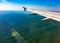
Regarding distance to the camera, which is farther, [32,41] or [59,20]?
[59,20]

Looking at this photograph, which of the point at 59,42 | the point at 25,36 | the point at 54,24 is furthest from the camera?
the point at 54,24

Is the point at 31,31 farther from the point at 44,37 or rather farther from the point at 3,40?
the point at 3,40

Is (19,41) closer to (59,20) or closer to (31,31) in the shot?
(31,31)

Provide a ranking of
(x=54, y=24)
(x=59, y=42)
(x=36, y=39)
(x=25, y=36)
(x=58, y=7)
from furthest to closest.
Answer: (x=58, y=7) < (x=54, y=24) < (x=25, y=36) < (x=36, y=39) < (x=59, y=42)

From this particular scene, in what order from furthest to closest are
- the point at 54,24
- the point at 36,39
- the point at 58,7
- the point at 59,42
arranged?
the point at 58,7, the point at 54,24, the point at 36,39, the point at 59,42

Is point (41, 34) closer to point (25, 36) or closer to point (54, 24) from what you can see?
point (25, 36)

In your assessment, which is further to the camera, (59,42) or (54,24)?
(54,24)

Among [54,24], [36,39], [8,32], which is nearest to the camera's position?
[36,39]

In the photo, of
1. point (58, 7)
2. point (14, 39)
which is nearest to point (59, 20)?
point (14, 39)

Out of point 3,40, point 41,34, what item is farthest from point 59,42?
point 3,40
